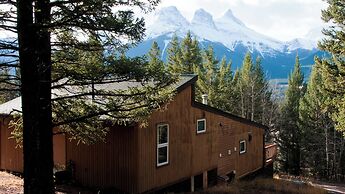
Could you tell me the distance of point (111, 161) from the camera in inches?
496

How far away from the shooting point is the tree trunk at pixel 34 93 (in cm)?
639

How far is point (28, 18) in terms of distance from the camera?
6.41 metres

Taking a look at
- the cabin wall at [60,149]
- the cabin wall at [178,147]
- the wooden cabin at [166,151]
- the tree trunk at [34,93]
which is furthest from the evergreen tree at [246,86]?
the tree trunk at [34,93]

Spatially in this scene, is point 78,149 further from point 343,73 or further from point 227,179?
point 343,73

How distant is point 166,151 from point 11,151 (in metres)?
5.76

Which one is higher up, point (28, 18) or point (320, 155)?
point (28, 18)

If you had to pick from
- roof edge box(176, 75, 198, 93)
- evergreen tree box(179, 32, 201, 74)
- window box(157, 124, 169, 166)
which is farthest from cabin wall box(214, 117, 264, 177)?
evergreen tree box(179, 32, 201, 74)

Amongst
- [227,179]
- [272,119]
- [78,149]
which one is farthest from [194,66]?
[78,149]

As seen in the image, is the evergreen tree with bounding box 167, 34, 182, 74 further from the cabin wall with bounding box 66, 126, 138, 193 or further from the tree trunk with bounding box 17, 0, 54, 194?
the tree trunk with bounding box 17, 0, 54, 194

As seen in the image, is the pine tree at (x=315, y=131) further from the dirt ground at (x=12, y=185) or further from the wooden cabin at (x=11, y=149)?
the dirt ground at (x=12, y=185)

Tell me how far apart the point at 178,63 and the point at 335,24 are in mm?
23988

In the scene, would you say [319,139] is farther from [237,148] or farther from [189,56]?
[237,148]

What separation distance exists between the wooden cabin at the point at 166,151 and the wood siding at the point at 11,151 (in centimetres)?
17

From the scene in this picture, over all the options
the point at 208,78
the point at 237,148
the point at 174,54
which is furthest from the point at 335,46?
the point at 174,54
